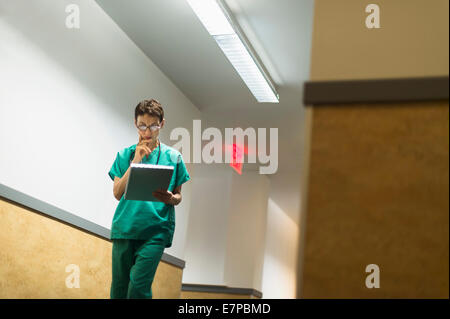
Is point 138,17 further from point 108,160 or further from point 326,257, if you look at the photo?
point 326,257

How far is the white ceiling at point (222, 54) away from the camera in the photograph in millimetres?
4641

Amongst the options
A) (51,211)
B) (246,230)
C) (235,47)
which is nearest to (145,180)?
(51,211)

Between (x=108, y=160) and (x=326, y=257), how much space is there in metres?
3.33

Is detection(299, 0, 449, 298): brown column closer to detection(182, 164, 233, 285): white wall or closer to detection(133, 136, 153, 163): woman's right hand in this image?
detection(133, 136, 153, 163): woman's right hand

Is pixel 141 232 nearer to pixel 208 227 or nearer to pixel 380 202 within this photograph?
pixel 380 202

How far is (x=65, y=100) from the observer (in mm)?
4156

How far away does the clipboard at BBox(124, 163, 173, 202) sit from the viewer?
2594 mm

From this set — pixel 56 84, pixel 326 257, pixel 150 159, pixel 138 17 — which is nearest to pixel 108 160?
pixel 56 84

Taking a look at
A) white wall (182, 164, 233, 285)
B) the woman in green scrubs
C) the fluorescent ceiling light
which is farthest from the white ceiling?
white wall (182, 164, 233, 285)

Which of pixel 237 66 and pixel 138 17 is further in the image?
pixel 237 66

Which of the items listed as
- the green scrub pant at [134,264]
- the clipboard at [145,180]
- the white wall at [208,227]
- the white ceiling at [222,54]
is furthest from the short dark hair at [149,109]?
the white wall at [208,227]

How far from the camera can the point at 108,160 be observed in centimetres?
478

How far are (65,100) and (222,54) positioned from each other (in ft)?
6.27

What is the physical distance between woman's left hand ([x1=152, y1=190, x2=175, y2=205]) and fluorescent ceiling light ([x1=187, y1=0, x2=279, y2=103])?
2.05 metres
